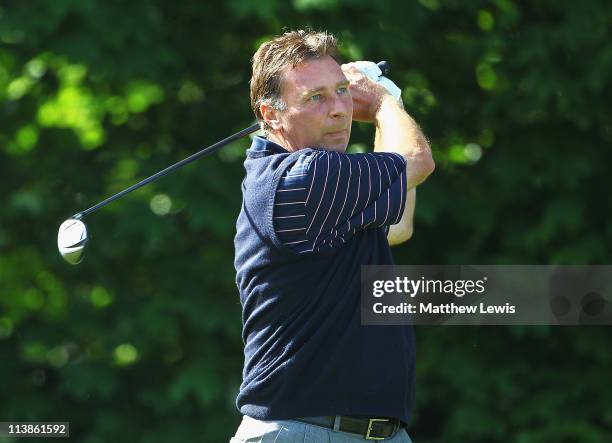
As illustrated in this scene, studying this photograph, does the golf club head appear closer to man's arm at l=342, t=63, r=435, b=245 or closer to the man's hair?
the man's hair

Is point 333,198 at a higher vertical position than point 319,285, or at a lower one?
higher

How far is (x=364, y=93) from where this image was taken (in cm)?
290

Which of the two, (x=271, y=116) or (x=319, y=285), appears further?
(x=271, y=116)

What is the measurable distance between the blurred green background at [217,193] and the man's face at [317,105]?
Answer: 10.1 feet

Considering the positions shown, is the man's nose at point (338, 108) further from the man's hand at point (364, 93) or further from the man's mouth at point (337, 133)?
the man's hand at point (364, 93)

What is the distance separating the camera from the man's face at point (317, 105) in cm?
267

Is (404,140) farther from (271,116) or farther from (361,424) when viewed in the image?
(361,424)

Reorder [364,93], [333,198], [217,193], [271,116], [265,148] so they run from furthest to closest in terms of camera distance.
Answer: [217,193] → [364,93] → [271,116] → [265,148] → [333,198]

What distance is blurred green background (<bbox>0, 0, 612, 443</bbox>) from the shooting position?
6.12 m

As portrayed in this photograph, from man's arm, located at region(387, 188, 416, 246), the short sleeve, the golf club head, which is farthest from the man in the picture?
the golf club head

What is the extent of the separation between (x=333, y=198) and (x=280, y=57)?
41cm

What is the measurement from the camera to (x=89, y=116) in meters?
6.97

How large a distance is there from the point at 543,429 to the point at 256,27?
2901 millimetres

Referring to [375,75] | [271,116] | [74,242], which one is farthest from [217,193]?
[271,116]
